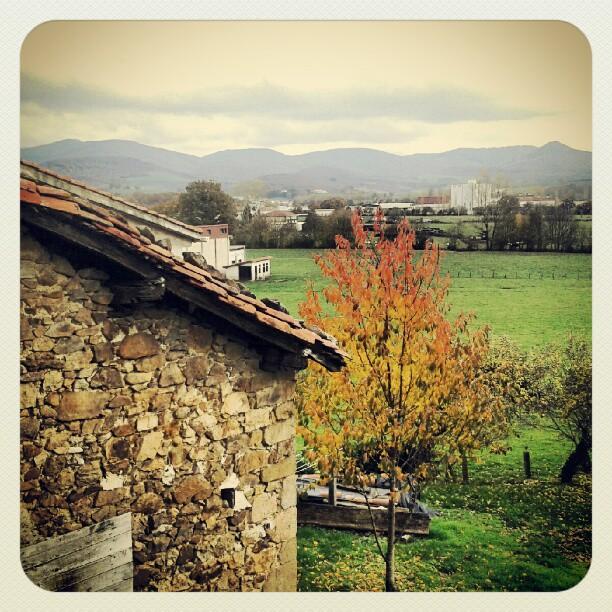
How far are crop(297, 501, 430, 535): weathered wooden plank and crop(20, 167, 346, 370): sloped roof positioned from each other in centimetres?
142

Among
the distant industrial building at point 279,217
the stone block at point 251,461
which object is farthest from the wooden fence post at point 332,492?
the distant industrial building at point 279,217

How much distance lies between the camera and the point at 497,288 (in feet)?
16.6

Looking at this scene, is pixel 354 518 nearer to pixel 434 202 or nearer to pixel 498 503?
pixel 498 503

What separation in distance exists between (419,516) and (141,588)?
1879 millimetres

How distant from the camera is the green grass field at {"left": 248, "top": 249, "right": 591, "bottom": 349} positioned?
5.02 metres

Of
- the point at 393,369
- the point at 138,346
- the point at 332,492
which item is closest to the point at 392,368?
the point at 393,369

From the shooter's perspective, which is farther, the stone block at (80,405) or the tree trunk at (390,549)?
the tree trunk at (390,549)

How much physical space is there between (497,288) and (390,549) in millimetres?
1898

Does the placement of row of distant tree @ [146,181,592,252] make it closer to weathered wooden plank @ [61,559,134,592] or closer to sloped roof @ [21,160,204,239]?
sloped roof @ [21,160,204,239]

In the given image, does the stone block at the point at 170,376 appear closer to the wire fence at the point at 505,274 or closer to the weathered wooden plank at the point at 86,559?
the weathered wooden plank at the point at 86,559

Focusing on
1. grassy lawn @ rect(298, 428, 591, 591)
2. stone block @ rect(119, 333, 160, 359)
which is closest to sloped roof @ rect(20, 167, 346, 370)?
stone block @ rect(119, 333, 160, 359)

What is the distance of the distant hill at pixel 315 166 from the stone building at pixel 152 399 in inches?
18.2

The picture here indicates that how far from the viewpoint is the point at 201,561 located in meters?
4.27

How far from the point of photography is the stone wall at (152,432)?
382 cm
